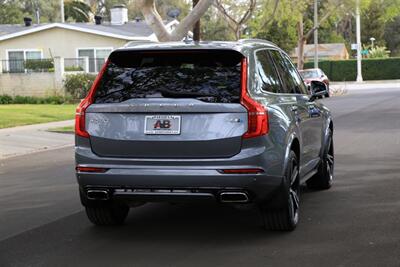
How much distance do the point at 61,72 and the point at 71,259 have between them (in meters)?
26.4

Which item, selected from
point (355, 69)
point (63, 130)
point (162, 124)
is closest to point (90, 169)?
point (162, 124)

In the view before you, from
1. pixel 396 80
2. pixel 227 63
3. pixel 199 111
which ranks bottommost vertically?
pixel 396 80

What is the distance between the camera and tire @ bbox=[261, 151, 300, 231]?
6246mm

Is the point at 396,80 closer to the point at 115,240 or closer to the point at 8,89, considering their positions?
the point at 8,89

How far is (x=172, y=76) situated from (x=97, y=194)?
128 cm

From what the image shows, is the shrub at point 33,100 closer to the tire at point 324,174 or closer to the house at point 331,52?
the tire at point 324,174

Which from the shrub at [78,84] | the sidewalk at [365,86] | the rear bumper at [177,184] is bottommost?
the sidewalk at [365,86]

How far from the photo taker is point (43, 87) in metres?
31.8

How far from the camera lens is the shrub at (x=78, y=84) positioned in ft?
99.6

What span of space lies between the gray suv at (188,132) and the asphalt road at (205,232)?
404mm

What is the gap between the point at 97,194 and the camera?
20.1 ft

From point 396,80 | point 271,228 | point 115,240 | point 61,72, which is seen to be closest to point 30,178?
point 115,240

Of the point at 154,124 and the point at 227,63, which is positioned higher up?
the point at 227,63

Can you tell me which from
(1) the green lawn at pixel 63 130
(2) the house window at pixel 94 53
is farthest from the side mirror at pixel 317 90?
(2) the house window at pixel 94 53
